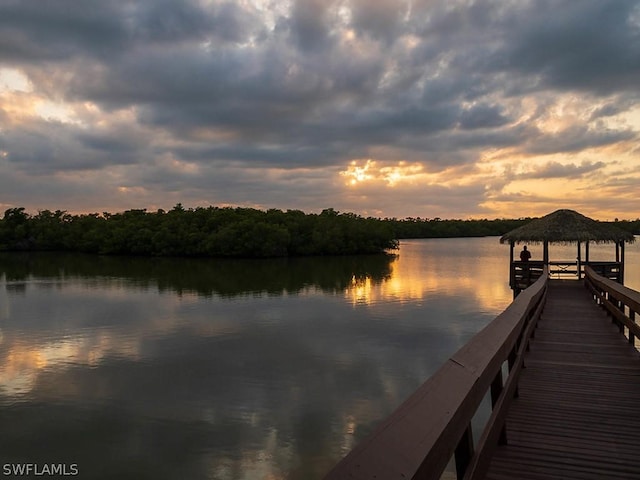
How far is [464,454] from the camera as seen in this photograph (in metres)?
2.14

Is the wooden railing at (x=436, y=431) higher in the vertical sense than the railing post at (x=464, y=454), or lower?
higher

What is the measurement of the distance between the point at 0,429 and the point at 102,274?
3452 cm

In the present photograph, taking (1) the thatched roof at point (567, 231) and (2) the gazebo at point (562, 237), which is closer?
(2) the gazebo at point (562, 237)

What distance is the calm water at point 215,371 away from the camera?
8.97m

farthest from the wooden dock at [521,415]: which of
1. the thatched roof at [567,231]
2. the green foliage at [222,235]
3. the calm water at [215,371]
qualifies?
the green foliage at [222,235]

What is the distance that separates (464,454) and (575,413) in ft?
9.23

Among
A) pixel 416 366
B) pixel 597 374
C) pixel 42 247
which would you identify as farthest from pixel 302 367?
pixel 42 247

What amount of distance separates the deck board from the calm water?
13.9ft

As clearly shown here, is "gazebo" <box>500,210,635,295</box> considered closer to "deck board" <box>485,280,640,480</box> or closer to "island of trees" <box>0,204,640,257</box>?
"deck board" <box>485,280,640,480</box>

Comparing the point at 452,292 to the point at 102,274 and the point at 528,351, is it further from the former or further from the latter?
the point at 102,274

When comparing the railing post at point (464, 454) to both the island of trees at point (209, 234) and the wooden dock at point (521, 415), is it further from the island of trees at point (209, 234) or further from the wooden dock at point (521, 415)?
the island of trees at point (209, 234)

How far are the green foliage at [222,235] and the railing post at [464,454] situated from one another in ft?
→ 191

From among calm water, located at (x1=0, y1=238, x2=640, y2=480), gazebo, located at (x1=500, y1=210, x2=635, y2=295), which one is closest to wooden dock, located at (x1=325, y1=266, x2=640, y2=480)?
calm water, located at (x1=0, y1=238, x2=640, y2=480)

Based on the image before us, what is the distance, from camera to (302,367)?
13875 mm
